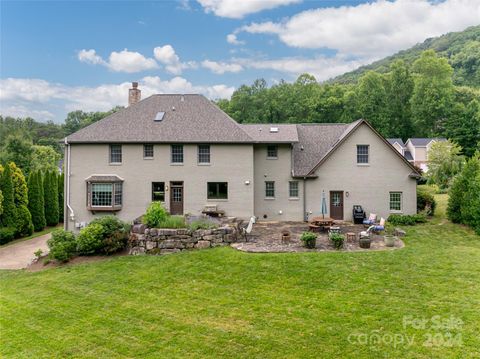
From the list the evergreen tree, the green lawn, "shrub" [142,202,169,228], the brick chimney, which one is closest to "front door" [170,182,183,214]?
"shrub" [142,202,169,228]

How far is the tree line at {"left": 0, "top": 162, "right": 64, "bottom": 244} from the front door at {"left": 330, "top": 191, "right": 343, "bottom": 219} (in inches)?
892

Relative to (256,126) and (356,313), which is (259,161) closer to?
(256,126)

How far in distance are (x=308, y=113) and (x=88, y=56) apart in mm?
36172

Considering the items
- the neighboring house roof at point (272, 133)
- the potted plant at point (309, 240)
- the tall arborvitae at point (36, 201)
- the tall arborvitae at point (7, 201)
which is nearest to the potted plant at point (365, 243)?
the potted plant at point (309, 240)

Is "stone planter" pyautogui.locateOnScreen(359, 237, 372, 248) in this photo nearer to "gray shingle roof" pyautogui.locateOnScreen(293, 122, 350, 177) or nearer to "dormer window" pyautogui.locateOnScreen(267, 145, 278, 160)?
"gray shingle roof" pyautogui.locateOnScreen(293, 122, 350, 177)

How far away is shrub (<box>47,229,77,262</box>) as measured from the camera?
14.8m

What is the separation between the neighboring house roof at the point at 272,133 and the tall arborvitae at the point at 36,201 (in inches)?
706

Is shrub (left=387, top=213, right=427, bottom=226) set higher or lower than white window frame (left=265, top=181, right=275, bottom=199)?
lower

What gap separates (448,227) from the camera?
17625 mm

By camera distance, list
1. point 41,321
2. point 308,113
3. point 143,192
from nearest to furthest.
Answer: point 41,321
point 143,192
point 308,113

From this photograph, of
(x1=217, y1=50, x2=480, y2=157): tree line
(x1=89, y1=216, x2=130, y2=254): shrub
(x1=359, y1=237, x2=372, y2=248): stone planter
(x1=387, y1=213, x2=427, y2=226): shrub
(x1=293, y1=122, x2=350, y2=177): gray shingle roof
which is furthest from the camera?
(x1=217, y1=50, x2=480, y2=157): tree line

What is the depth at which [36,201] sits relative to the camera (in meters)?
24.8

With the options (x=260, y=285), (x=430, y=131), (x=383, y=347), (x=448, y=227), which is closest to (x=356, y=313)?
(x=383, y=347)

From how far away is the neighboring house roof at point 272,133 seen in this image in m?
21.1
